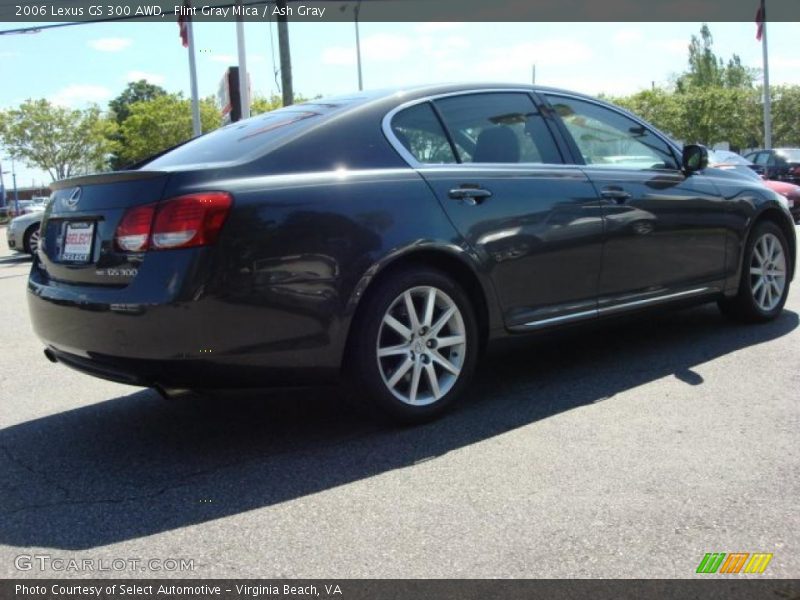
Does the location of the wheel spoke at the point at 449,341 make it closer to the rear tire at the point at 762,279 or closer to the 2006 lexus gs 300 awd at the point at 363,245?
the 2006 lexus gs 300 awd at the point at 363,245

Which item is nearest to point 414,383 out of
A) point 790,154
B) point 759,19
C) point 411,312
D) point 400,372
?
point 400,372

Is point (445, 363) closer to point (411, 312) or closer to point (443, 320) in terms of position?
point (443, 320)

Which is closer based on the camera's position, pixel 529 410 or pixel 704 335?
pixel 529 410

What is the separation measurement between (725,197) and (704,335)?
3.12 ft

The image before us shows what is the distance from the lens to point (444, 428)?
147 inches

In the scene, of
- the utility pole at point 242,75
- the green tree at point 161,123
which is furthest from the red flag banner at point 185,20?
the green tree at point 161,123

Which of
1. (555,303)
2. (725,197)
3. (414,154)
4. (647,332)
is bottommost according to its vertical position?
(647,332)

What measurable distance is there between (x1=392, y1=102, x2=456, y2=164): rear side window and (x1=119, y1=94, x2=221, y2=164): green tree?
189 feet

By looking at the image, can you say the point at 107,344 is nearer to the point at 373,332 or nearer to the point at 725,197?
the point at 373,332

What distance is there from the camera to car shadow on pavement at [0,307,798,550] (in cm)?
291

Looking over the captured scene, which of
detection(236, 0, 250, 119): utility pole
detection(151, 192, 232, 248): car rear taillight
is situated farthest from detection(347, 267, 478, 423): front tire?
detection(236, 0, 250, 119): utility pole

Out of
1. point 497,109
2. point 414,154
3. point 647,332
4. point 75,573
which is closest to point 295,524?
point 75,573

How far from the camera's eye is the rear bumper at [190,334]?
3104mm
